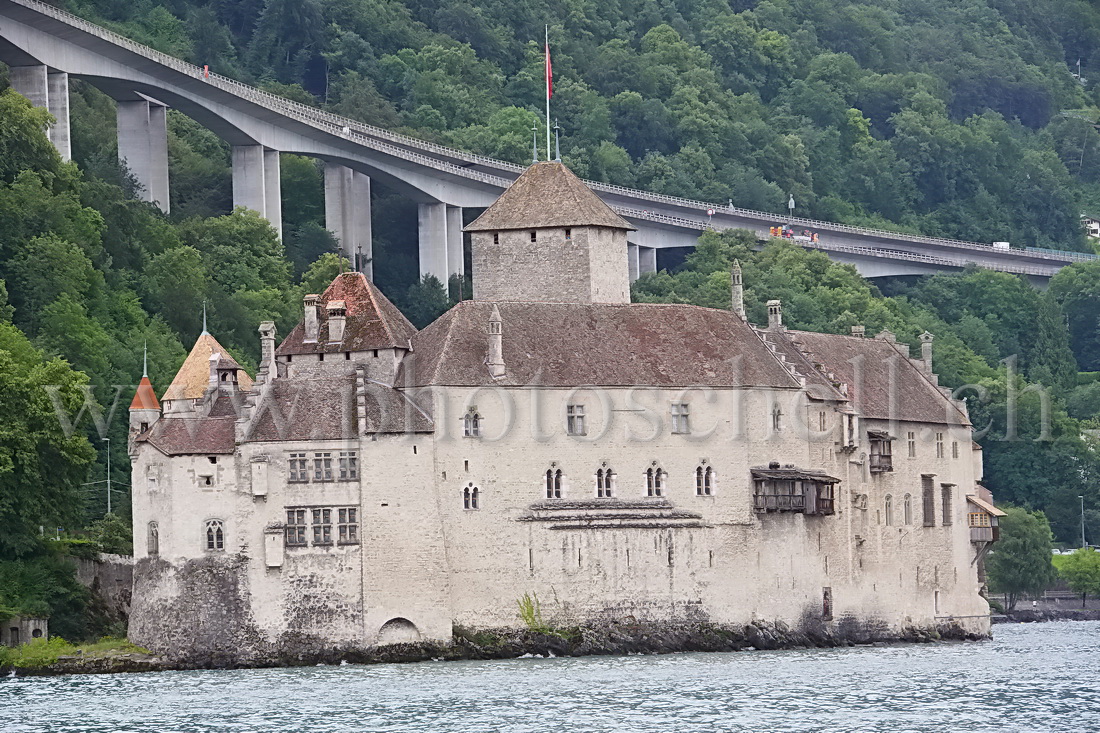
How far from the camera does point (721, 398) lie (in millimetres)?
107500

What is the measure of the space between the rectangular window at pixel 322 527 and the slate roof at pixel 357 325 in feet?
20.3

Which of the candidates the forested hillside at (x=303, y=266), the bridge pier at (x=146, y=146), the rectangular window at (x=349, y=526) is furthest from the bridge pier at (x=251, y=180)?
the rectangular window at (x=349, y=526)

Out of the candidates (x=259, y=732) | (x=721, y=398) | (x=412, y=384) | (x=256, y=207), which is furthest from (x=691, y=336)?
(x=256, y=207)

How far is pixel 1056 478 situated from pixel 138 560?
235 ft

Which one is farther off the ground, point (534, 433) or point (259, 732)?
point (534, 433)

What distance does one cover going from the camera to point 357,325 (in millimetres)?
104750

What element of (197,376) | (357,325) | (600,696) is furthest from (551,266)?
(600,696)

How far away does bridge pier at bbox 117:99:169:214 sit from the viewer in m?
148

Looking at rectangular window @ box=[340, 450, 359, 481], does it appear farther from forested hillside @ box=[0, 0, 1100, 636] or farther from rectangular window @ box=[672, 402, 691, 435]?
rectangular window @ box=[672, 402, 691, 435]

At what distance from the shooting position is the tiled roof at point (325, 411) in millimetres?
101250

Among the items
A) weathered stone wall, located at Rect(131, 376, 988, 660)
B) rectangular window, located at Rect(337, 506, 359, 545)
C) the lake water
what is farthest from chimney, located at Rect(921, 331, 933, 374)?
rectangular window, located at Rect(337, 506, 359, 545)

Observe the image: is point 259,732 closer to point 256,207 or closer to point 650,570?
point 650,570

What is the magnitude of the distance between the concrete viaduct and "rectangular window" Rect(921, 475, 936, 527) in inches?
1080

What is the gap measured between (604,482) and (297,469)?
11203mm
